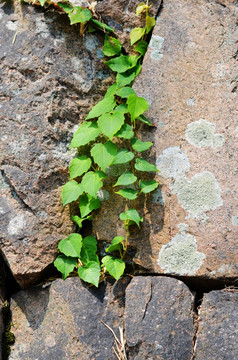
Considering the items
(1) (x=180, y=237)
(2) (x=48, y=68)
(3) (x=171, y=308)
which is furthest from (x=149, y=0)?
(3) (x=171, y=308)

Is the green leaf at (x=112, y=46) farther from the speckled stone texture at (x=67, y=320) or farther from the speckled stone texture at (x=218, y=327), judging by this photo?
the speckled stone texture at (x=218, y=327)

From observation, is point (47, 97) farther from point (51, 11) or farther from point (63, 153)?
point (51, 11)

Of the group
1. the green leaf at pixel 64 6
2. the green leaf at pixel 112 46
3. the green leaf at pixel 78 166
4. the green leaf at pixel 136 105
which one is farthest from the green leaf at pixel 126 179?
the green leaf at pixel 64 6

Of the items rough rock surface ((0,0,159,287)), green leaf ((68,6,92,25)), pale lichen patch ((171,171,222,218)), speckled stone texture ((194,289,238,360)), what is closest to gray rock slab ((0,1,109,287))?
rough rock surface ((0,0,159,287))

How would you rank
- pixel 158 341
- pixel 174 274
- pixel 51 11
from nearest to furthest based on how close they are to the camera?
pixel 158 341 < pixel 174 274 < pixel 51 11

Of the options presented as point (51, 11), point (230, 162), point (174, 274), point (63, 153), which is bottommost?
point (174, 274)

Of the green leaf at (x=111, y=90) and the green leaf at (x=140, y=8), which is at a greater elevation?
the green leaf at (x=140, y=8)

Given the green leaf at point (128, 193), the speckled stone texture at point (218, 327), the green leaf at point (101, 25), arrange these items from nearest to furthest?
the speckled stone texture at point (218, 327), the green leaf at point (128, 193), the green leaf at point (101, 25)
